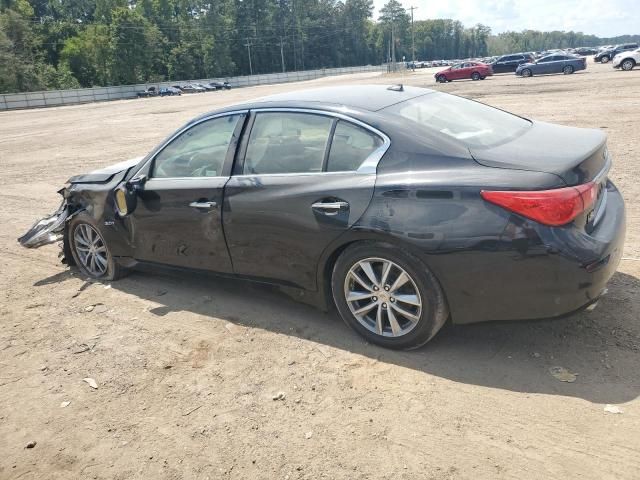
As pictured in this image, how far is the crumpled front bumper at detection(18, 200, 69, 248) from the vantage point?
5.57 m

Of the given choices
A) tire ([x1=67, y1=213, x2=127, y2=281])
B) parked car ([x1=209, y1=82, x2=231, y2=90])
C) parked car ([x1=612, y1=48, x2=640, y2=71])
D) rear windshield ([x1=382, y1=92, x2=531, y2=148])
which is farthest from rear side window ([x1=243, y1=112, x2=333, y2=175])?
parked car ([x1=209, y1=82, x2=231, y2=90])

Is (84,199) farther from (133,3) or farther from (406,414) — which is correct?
(133,3)

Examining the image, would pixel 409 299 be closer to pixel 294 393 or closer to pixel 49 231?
pixel 294 393

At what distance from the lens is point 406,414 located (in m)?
3.06

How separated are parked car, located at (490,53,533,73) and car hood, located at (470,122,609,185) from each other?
46.6 metres

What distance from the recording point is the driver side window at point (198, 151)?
14.1ft

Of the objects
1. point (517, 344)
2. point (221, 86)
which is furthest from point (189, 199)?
point (221, 86)

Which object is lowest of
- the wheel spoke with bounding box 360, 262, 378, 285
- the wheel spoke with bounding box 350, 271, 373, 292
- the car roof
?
the wheel spoke with bounding box 350, 271, 373, 292

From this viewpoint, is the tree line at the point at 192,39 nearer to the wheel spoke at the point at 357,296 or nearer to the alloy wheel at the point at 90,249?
the alloy wheel at the point at 90,249

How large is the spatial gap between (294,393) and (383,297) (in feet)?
2.69

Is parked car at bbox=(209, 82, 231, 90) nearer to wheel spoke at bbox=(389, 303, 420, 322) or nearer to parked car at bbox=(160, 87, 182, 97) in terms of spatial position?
parked car at bbox=(160, 87, 182, 97)

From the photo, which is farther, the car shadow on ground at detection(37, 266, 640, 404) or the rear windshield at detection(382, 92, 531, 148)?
the rear windshield at detection(382, 92, 531, 148)

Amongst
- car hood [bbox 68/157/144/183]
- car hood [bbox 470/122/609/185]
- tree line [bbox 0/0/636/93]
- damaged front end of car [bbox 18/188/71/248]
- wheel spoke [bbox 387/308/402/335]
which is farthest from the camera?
tree line [bbox 0/0/636/93]

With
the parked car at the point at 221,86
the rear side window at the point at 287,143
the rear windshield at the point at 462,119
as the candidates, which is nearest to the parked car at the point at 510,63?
the parked car at the point at 221,86
